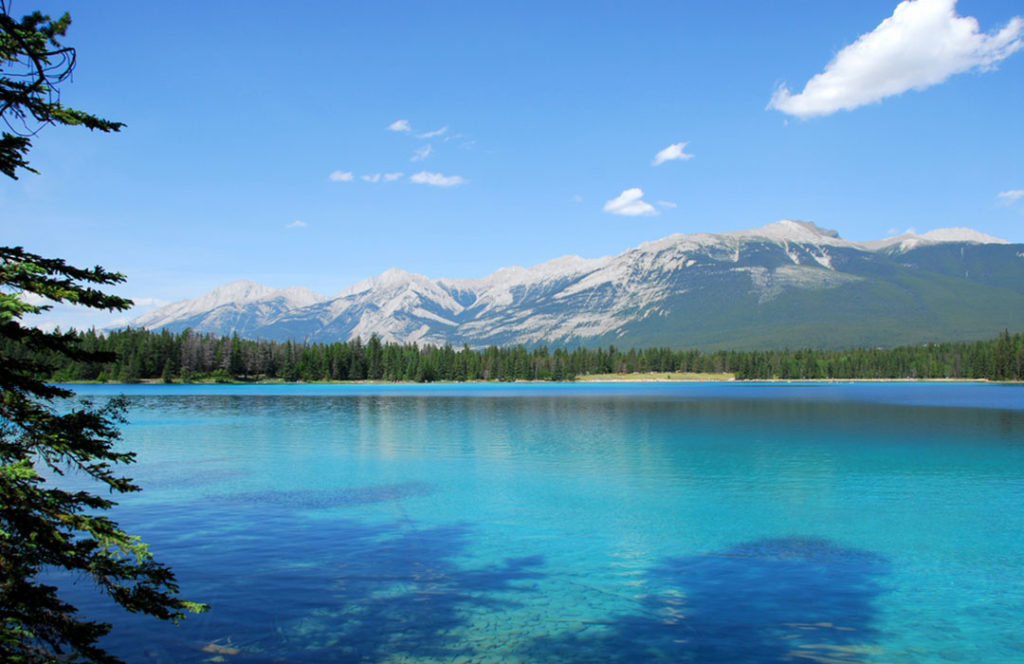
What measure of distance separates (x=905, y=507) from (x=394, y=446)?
41.6 metres

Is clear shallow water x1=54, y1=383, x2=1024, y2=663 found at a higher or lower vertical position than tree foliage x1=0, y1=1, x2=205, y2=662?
lower

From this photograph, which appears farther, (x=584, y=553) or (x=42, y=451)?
(x=584, y=553)

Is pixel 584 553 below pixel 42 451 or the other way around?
below

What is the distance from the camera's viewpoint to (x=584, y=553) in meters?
26.6

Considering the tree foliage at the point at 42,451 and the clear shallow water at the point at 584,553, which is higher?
the tree foliage at the point at 42,451

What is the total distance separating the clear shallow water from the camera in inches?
698

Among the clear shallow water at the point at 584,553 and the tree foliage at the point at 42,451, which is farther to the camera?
the clear shallow water at the point at 584,553

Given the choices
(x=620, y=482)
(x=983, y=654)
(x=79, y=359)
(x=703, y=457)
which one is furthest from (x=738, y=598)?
(x=703, y=457)

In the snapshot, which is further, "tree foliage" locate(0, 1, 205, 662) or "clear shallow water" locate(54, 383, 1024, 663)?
"clear shallow water" locate(54, 383, 1024, 663)

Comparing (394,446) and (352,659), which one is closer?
(352,659)

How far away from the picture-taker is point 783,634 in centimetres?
1805

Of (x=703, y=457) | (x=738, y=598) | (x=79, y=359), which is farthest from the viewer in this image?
(x=703, y=457)

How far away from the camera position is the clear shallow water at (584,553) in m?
17.7

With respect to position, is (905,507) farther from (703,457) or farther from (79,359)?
(79,359)
